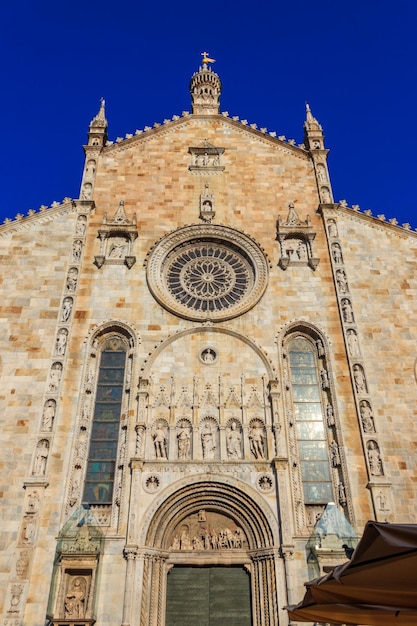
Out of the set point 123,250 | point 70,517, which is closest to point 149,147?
point 123,250

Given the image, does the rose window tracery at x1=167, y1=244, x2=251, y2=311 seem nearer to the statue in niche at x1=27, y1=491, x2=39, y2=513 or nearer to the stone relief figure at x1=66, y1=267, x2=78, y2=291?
the stone relief figure at x1=66, y1=267, x2=78, y2=291

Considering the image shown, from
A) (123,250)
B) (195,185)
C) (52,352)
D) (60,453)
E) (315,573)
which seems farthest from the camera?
(195,185)

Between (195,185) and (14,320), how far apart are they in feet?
28.2

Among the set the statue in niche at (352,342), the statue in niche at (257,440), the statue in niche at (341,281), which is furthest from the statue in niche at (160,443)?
the statue in niche at (341,281)

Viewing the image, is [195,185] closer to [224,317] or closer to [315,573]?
[224,317]

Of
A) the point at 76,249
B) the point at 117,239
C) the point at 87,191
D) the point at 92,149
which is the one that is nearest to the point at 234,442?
the point at 117,239

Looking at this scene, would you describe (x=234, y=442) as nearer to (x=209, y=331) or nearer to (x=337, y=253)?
(x=209, y=331)

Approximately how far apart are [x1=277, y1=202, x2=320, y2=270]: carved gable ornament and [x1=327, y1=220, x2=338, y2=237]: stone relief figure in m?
0.71

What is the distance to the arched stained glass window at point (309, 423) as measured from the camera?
47.9 feet

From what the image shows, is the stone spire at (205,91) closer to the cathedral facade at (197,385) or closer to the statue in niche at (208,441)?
the cathedral facade at (197,385)

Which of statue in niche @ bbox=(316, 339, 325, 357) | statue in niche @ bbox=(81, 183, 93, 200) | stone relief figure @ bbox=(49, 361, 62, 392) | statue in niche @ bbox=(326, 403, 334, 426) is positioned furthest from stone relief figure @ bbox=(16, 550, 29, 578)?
statue in niche @ bbox=(81, 183, 93, 200)

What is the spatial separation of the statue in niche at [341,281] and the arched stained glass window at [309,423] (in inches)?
87.2

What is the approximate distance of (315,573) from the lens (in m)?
13.0

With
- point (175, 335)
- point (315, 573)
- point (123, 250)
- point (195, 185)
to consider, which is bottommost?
point (315, 573)
